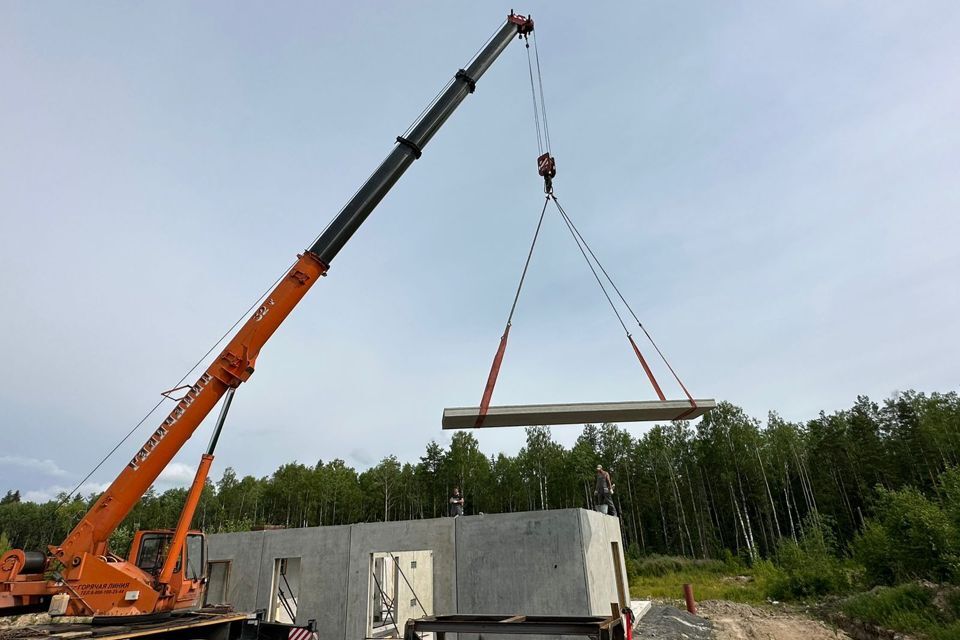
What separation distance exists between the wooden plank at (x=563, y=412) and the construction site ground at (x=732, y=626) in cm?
758

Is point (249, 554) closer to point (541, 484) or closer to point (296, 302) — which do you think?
point (296, 302)

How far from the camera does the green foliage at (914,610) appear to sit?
12.2m

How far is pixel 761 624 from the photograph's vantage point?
15.9 meters

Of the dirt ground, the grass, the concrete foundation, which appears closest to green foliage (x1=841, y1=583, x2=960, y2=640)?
the dirt ground

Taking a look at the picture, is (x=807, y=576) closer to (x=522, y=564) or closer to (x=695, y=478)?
(x=522, y=564)

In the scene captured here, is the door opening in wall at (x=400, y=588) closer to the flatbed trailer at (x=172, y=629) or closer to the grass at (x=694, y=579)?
the flatbed trailer at (x=172, y=629)

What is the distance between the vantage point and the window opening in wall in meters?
13.9

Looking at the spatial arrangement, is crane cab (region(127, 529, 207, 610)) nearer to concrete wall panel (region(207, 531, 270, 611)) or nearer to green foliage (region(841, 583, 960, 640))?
concrete wall panel (region(207, 531, 270, 611))

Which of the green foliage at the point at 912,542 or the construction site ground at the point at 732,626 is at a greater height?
the green foliage at the point at 912,542

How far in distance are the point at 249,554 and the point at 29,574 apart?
7.55 m

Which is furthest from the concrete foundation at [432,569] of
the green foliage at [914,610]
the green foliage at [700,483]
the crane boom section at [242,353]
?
the green foliage at [700,483]

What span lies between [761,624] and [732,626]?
3.92 feet

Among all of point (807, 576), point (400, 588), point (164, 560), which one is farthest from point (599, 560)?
point (807, 576)

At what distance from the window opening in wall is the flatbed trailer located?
229 inches
